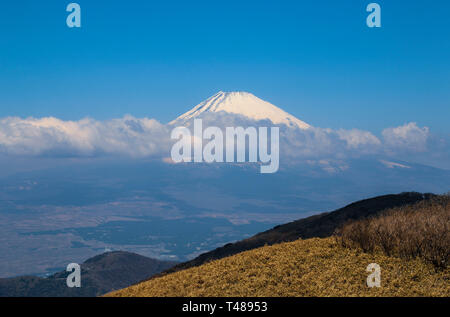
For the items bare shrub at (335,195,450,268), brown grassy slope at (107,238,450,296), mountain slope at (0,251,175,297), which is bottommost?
mountain slope at (0,251,175,297)

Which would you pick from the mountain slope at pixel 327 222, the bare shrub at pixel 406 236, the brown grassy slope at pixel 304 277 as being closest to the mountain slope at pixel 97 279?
the mountain slope at pixel 327 222

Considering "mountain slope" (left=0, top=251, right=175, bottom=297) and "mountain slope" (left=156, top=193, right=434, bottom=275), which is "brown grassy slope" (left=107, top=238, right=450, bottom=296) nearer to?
"mountain slope" (left=156, top=193, right=434, bottom=275)

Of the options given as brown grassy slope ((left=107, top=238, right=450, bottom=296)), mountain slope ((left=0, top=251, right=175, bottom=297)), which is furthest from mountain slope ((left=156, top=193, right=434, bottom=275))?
mountain slope ((left=0, top=251, right=175, bottom=297))

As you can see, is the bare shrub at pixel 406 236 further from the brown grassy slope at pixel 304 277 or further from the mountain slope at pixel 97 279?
the mountain slope at pixel 97 279

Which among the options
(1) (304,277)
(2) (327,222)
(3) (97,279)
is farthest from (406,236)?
(3) (97,279)
